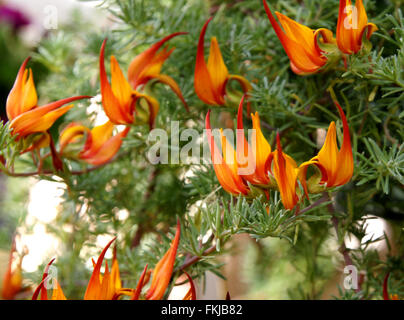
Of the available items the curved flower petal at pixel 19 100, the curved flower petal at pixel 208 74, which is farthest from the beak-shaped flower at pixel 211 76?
the curved flower petal at pixel 19 100

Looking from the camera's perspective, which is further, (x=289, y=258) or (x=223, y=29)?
(x=289, y=258)

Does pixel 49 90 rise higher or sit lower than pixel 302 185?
higher

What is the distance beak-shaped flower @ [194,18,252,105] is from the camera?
280 mm

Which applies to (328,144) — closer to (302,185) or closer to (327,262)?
(302,185)

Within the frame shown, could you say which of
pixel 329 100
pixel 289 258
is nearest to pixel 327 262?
pixel 289 258

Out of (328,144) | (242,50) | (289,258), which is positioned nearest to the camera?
(328,144)

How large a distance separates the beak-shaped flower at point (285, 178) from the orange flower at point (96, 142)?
0.14m

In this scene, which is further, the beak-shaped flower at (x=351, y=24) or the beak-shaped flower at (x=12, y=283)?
the beak-shaped flower at (x=12, y=283)

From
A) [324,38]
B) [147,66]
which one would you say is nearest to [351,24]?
[324,38]

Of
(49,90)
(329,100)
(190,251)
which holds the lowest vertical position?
(190,251)

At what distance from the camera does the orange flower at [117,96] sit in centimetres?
27

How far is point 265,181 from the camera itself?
23 cm

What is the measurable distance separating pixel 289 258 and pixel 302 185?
0.84 feet

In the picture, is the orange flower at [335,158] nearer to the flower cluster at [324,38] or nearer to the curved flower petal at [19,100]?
the flower cluster at [324,38]
